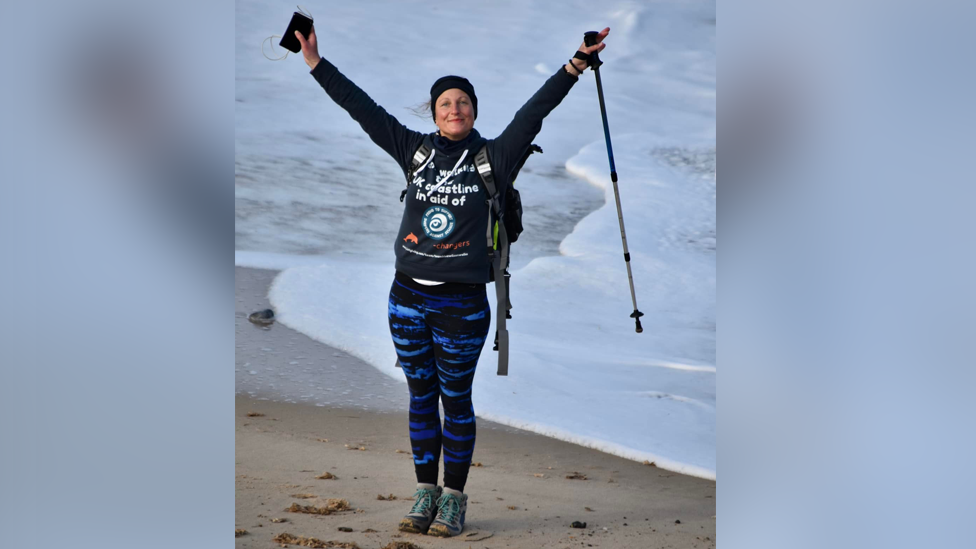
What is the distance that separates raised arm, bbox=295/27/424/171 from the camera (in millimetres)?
2363

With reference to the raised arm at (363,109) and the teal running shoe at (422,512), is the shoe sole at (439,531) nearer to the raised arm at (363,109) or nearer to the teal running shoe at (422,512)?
the teal running shoe at (422,512)

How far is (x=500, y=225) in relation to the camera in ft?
7.82

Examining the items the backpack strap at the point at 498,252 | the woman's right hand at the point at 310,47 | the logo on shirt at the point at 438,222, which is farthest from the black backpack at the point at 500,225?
the woman's right hand at the point at 310,47

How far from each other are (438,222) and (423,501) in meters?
0.76

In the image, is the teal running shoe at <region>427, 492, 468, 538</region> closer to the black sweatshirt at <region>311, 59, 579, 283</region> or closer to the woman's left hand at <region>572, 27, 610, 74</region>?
the black sweatshirt at <region>311, 59, 579, 283</region>

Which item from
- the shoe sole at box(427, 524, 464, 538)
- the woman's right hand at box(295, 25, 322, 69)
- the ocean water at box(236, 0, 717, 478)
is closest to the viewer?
the woman's right hand at box(295, 25, 322, 69)

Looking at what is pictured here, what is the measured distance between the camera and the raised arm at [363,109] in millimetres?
2363

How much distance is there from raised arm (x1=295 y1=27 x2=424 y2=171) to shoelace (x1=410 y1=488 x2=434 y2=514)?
878 mm

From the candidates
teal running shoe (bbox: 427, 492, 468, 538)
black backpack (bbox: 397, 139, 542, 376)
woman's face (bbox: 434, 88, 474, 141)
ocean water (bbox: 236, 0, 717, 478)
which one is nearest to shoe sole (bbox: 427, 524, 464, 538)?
teal running shoe (bbox: 427, 492, 468, 538)

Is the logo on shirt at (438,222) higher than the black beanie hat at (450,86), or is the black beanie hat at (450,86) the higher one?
the black beanie hat at (450,86)
